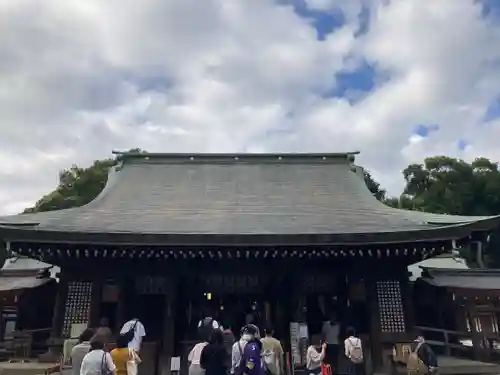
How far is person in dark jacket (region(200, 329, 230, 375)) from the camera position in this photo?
17.6 ft

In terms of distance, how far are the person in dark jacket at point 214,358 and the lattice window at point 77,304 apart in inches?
238

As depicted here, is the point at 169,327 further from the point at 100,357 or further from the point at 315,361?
the point at 100,357

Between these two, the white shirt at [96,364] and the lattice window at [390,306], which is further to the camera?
the lattice window at [390,306]

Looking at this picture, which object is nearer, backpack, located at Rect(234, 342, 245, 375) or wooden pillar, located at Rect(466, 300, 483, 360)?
backpack, located at Rect(234, 342, 245, 375)

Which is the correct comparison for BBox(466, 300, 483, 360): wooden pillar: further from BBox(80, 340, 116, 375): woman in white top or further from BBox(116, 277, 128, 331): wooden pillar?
BBox(80, 340, 116, 375): woman in white top

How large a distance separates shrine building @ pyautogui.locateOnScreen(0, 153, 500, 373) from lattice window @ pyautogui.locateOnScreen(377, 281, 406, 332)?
1.0 inches

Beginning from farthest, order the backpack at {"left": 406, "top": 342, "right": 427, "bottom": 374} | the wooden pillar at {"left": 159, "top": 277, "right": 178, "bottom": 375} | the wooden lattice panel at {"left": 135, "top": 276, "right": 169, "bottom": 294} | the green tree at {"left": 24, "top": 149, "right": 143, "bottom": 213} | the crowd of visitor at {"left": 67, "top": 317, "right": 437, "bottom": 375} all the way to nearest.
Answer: the green tree at {"left": 24, "top": 149, "right": 143, "bottom": 213}
the wooden lattice panel at {"left": 135, "top": 276, "right": 169, "bottom": 294}
the wooden pillar at {"left": 159, "top": 277, "right": 178, "bottom": 375}
the backpack at {"left": 406, "top": 342, "right": 427, "bottom": 374}
the crowd of visitor at {"left": 67, "top": 317, "right": 437, "bottom": 375}

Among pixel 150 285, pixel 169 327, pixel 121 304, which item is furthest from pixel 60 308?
pixel 169 327

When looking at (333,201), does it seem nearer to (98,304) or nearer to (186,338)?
(186,338)

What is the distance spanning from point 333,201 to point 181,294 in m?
5.33

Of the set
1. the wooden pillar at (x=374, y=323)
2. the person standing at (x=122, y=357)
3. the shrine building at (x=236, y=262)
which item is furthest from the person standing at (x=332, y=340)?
the person standing at (x=122, y=357)

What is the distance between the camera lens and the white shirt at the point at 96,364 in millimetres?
4715

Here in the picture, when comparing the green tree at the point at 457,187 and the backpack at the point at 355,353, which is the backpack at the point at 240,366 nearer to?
the backpack at the point at 355,353

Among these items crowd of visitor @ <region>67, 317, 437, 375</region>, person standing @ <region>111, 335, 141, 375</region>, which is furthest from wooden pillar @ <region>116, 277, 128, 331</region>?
person standing @ <region>111, 335, 141, 375</region>
